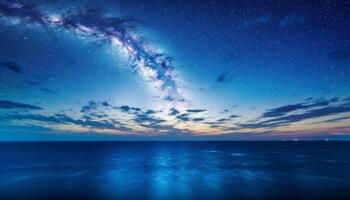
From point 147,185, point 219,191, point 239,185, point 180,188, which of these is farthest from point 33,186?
point 239,185

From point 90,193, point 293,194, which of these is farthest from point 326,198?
point 90,193

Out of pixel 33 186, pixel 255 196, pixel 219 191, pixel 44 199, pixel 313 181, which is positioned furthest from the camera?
pixel 313 181

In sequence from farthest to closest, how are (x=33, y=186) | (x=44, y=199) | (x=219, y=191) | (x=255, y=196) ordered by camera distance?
(x=33, y=186)
(x=219, y=191)
(x=255, y=196)
(x=44, y=199)

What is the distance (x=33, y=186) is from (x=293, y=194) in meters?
26.9

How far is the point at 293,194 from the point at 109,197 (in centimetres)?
1708

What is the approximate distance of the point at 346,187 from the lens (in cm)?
2075

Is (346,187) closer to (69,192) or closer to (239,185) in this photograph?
(239,185)

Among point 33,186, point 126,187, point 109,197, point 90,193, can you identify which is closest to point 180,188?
point 126,187

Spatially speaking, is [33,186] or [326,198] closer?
[326,198]

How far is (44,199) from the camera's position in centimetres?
1705

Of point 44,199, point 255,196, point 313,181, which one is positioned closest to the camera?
point 44,199

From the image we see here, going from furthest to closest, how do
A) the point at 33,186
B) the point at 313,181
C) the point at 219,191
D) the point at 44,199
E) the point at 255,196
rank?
the point at 313,181 → the point at 33,186 → the point at 219,191 → the point at 255,196 → the point at 44,199

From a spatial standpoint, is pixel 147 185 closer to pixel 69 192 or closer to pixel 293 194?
pixel 69 192

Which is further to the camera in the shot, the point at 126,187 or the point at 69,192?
the point at 126,187
